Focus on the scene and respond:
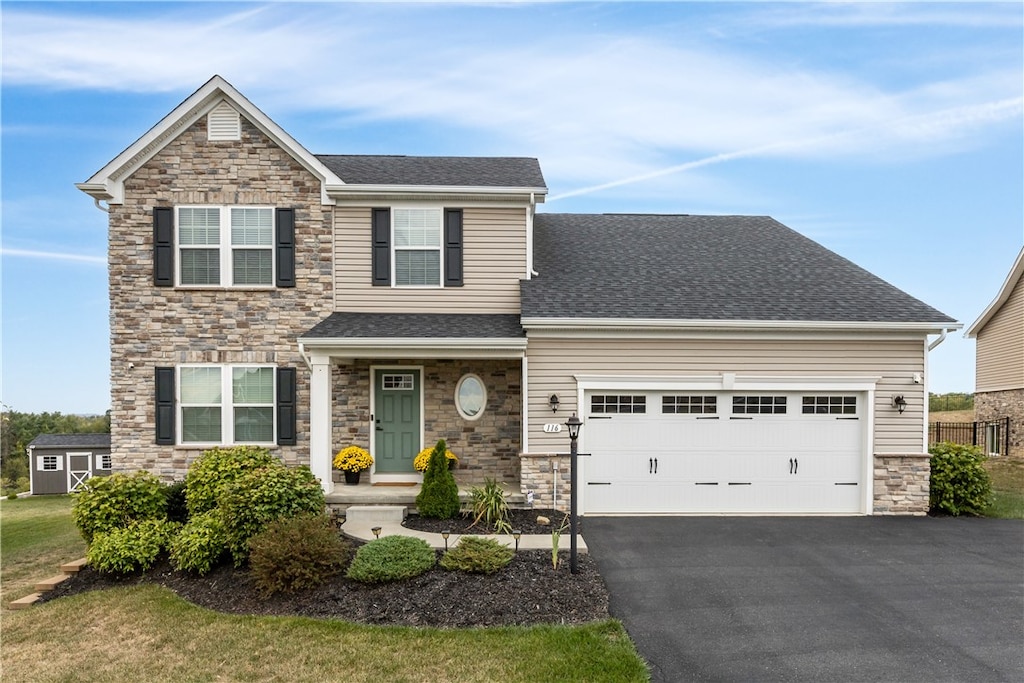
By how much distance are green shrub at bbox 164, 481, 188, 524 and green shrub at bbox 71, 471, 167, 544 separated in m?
0.44

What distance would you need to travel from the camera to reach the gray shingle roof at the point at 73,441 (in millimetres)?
22531

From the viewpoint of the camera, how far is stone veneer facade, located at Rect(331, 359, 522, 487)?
11.1 m

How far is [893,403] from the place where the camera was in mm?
10398

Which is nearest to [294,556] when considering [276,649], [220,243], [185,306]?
[276,649]

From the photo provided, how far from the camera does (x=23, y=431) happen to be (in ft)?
105

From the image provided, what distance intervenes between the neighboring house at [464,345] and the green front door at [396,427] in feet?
0.15

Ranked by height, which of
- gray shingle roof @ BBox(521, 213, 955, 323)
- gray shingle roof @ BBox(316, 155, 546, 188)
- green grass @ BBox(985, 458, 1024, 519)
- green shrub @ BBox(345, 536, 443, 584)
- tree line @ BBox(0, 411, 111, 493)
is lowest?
tree line @ BBox(0, 411, 111, 493)

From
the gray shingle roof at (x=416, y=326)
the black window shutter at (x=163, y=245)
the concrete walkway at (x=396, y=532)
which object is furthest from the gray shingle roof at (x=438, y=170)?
the concrete walkway at (x=396, y=532)

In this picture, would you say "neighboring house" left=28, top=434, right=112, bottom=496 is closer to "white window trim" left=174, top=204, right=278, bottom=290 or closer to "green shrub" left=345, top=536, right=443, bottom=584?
"white window trim" left=174, top=204, right=278, bottom=290

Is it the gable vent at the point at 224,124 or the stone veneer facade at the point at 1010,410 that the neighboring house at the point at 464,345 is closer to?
the gable vent at the point at 224,124

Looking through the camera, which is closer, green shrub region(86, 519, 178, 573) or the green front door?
green shrub region(86, 519, 178, 573)

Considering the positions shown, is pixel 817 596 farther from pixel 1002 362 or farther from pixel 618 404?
pixel 1002 362

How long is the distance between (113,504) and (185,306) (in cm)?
406

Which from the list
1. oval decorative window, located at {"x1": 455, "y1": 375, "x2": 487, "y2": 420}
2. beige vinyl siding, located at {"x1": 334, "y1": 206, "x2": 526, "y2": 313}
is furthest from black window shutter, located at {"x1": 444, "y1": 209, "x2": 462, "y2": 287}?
oval decorative window, located at {"x1": 455, "y1": 375, "x2": 487, "y2": 420}
